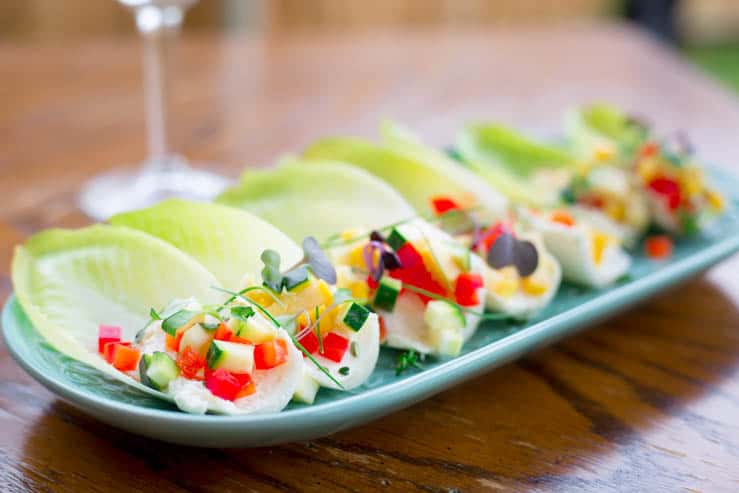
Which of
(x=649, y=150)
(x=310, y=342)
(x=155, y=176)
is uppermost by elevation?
(x=649, y=150)

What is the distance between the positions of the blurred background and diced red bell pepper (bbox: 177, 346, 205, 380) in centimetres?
322

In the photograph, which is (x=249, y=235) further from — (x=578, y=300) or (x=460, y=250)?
(x=578, y=300)

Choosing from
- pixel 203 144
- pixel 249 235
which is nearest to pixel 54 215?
pixel 203 144

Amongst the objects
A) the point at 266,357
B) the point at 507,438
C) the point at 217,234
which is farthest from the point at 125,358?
the point at 507,438

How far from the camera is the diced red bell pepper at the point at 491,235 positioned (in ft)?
5.80

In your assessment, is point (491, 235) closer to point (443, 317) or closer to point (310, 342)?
point (443, 317)

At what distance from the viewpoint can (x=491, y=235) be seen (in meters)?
1.79

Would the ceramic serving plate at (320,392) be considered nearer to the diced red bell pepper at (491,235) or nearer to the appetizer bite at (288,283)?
the appetizer bite at (288,283)

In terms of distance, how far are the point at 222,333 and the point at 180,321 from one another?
0.20ft

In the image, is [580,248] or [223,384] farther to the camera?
[580,248]

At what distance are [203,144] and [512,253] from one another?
4.74 feet

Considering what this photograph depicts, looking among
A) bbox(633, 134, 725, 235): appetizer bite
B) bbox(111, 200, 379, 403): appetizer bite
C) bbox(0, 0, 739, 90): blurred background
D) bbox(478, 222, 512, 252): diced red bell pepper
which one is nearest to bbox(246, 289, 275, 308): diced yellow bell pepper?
bbox(111, 200, 379, 403): appetizer bite

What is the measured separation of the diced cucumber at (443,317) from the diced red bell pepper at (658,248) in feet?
2.31

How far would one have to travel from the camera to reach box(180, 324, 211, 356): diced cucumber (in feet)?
4.28
